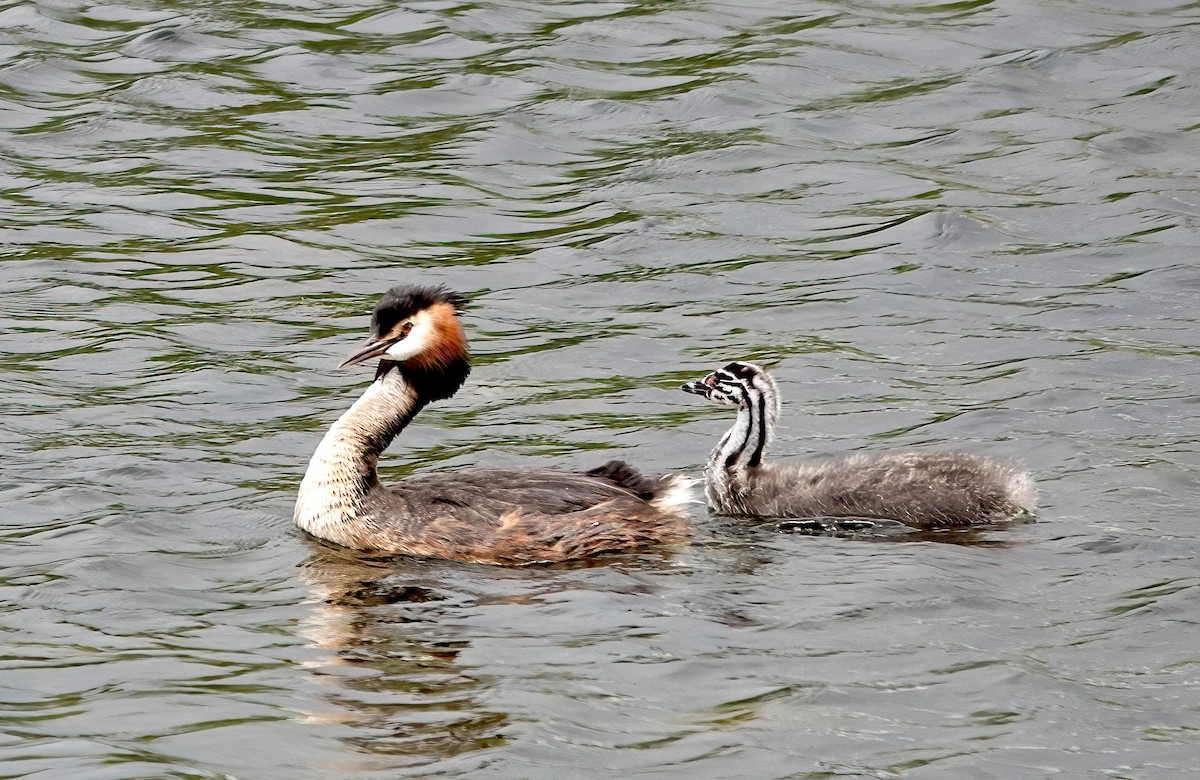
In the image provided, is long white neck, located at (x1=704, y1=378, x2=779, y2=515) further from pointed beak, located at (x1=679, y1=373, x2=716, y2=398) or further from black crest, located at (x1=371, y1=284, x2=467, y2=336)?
black crest, located at (x1=371, y1=284, x2=467, y2=336)

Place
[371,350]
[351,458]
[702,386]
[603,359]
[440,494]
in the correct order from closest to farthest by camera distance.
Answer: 1. [440,494]
2. [351,458]
3. [371,350]
4. [702,386]
5. [603,359]

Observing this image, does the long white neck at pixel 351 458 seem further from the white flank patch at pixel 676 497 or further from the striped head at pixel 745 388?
the striped head at pixel 745 388

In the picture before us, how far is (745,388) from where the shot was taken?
34.2ft

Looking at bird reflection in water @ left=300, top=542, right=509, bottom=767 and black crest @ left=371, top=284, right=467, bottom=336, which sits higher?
black crest @ left=371, top=284, right=467, bottom=336

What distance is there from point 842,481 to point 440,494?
198 cm

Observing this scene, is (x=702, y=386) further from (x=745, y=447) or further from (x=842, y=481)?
(x=842, y=481)

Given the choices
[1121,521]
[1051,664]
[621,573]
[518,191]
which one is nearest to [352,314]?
[518,191]

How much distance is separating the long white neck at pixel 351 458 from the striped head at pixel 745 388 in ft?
5.00

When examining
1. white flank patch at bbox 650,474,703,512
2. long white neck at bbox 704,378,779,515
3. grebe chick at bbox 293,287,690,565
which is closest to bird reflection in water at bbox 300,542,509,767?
grebe chick at bbox 293,287,690,565

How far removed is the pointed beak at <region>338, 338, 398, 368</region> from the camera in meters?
10.1

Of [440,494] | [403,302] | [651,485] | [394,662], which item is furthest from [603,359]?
[394,662]

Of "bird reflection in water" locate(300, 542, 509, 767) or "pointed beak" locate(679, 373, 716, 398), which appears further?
"pointed beak" locate(679, 373, 716, 398)

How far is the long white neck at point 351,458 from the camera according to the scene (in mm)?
9906

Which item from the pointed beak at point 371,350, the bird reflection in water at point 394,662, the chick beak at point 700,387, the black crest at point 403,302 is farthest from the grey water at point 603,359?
the black crest at point 403,302
